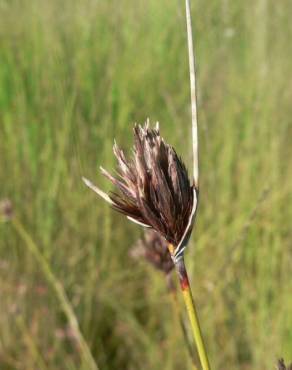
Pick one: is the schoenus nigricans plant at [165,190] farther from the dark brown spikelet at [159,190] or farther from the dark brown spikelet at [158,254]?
the dark brown spikelet at [158,254]

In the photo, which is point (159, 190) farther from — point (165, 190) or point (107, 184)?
point (107, 184)

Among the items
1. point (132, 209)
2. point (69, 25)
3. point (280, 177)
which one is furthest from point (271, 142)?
point (132, 209)

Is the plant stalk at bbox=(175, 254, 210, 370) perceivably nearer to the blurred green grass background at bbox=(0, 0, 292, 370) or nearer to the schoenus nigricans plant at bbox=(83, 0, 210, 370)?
the schoenus nigricans plant at bbox=(83, 0, 210, 370)

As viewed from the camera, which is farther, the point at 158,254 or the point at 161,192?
the point at 158,254

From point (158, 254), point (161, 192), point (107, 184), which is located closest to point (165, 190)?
point (161, 192)

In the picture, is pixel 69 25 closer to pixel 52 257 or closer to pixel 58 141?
pixel 58 141
